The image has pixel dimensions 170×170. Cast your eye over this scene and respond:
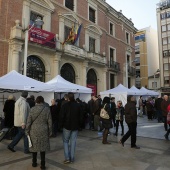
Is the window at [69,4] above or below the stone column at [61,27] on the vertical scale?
above

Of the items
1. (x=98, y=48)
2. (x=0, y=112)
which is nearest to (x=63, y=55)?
(x=98, y=48)

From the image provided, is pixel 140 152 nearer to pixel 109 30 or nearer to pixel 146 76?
pixel 109 30

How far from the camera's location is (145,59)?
4569cm

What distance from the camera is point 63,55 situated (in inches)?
696

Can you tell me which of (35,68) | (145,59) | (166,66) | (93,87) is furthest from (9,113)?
(145,59)

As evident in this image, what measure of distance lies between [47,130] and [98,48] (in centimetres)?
1901

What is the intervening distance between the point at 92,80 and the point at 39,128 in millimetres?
17860

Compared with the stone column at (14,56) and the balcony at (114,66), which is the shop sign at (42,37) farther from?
the balcony at (114,66)

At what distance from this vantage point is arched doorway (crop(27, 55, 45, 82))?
15.5 metres

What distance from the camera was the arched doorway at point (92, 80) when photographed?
21.6 meters

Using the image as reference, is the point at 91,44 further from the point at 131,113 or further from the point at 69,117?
the point at 69,117

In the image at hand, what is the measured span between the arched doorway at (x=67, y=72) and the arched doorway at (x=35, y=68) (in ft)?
7.35

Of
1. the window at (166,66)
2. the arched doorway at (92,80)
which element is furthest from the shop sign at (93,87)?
the window at (166,66)

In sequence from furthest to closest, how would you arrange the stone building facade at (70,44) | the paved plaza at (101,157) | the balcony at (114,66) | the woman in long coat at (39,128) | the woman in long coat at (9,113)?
the balcony at (114,66)
the stone building facade at (70,44)
the woman in long coat at (9,113)
the paved plaza at (101,157)
the woman in long coat at (39,128)
